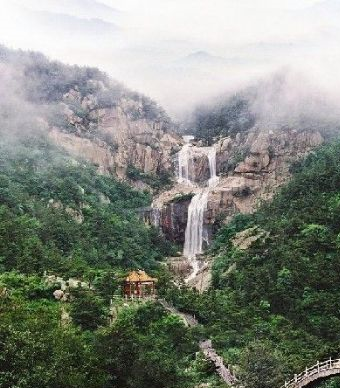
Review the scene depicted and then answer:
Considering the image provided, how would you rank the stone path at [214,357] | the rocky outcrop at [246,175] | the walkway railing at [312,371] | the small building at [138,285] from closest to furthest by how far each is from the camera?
1. the walkway railing at [312,371]
2. the stone path at [214,357]
3. the small building at [138,285]
4. the rocky outcrop at [246,175]

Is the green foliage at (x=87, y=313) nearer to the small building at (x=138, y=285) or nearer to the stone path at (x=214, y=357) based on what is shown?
the stone path at (x=214, y=357)

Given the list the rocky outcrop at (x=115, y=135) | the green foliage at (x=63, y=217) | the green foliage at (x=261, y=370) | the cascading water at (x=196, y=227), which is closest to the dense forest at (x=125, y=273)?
the green foliage at (x=261, y=370)

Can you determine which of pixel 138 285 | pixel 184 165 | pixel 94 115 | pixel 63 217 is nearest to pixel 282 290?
pixel 138 285

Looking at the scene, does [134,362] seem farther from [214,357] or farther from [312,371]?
[214,357]

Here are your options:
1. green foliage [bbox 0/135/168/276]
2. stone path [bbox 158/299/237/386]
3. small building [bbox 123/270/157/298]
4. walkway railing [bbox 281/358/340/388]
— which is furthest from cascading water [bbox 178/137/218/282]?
walkway railing [bbox 281/358/340/388]

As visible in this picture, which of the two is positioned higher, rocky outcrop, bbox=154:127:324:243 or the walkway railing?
the walkway railing

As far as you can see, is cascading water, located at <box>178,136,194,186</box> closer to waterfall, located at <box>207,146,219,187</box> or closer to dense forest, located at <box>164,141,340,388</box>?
waterfall, located at <box>207,146,219,187</box>
